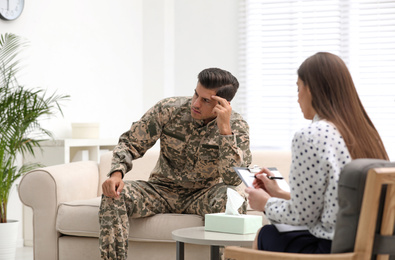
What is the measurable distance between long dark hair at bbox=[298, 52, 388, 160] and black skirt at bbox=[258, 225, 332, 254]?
0.27 metres

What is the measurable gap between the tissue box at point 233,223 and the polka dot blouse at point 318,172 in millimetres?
806

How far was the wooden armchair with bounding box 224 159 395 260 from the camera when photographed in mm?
1407

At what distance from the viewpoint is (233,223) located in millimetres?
2438

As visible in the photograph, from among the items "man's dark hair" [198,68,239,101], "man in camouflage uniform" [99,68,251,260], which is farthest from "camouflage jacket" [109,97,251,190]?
"man's dark hair" [198,68,239,101]

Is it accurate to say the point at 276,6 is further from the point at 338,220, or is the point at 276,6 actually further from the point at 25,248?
the point at 338,220

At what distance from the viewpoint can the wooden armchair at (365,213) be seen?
1407 millimetres

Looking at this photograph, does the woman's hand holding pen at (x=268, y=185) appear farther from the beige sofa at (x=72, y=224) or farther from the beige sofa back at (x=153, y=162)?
the beige sofa back at (x=153, y=162)

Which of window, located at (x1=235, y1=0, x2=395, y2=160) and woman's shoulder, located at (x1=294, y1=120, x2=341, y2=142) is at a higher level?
window, located at (x1=235, y1=0, x2=395, y2=160)

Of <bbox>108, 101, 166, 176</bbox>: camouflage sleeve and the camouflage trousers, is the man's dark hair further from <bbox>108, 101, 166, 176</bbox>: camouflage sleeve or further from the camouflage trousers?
the camouflage trousers

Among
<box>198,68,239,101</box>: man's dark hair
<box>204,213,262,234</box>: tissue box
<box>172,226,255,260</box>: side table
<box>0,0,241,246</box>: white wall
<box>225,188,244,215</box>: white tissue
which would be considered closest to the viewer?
<box>172,226,255,260</box>: side table

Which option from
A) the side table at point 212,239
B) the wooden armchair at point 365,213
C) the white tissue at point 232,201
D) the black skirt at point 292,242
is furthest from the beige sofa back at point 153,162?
the wooden armchair at point 365,213

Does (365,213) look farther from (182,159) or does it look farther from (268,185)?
(182,159)

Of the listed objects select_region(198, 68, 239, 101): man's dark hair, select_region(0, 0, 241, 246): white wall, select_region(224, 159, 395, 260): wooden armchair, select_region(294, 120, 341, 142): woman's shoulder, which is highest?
select_region(0, 0, 241, 246): white wall

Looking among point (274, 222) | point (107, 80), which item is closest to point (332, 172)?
point (274, 222)
